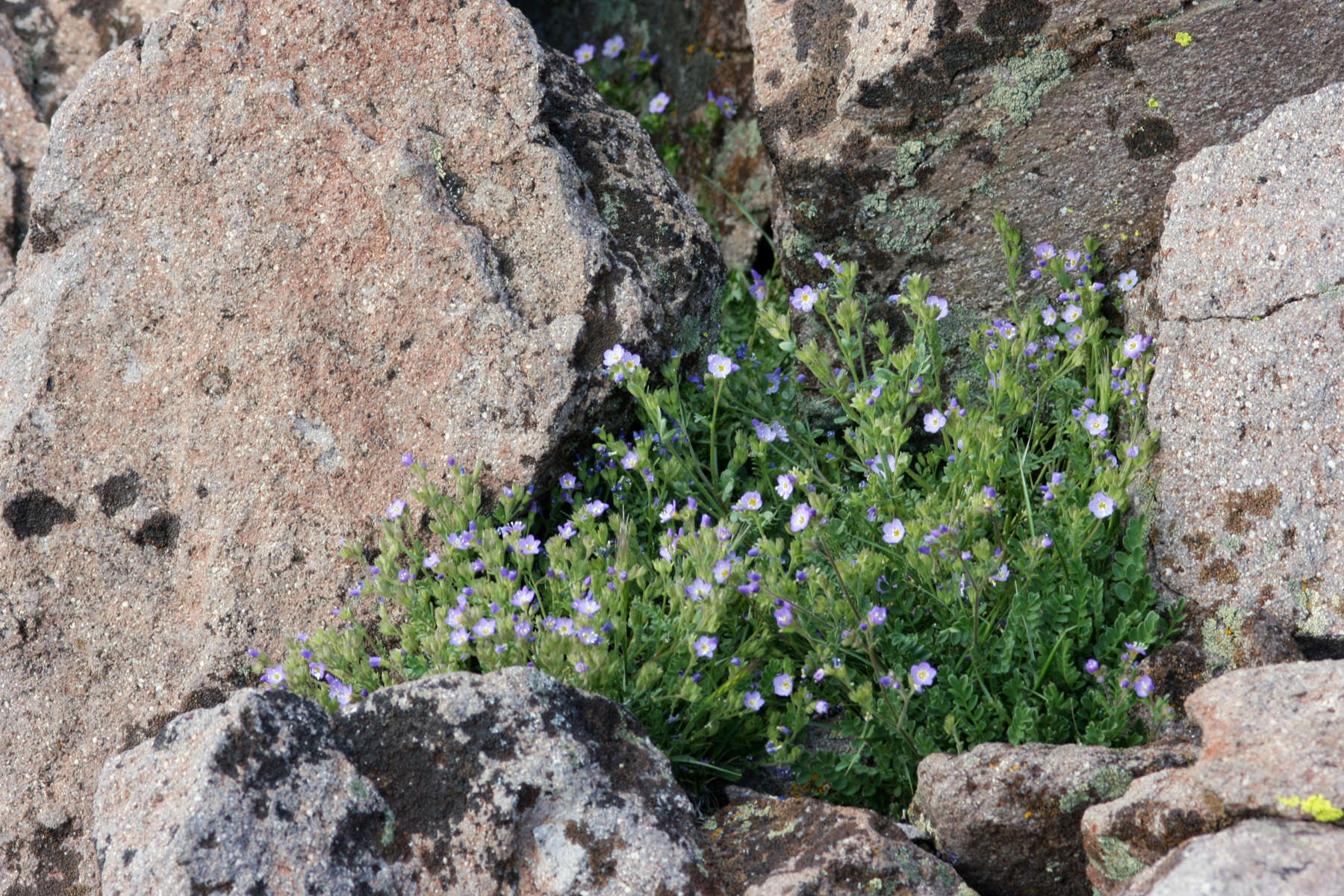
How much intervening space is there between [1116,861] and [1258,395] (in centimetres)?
143

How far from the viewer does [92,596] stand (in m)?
3.35

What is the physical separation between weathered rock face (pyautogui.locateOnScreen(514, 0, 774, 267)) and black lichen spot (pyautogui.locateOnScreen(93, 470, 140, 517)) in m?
2.84

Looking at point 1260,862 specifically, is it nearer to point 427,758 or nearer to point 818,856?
point 818,856

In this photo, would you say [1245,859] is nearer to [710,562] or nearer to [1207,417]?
[710,562]

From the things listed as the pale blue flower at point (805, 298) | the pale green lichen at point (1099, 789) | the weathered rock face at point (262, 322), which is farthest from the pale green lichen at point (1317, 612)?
the weathered rock face at point (262, 322)

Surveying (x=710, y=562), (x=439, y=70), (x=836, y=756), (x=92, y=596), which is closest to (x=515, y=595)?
(x=710, y=562)

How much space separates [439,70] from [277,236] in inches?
29.6

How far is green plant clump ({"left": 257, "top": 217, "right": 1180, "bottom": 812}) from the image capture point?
2.82 metres

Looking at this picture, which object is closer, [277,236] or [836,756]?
[836,756]

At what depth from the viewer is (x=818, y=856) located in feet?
7.92

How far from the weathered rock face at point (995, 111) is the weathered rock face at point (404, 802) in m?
2.23

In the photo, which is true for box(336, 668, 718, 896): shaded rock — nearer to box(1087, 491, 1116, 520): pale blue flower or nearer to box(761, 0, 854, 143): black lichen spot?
box(1087, 491, 1116, 520): pale blue flower

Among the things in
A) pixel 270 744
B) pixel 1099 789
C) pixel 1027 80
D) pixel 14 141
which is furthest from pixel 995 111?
pixel 14 141

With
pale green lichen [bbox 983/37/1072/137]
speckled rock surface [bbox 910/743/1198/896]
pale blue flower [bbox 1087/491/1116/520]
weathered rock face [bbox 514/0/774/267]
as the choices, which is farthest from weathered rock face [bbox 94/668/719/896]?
weathered rock face [bbox 514/0/774/267]
